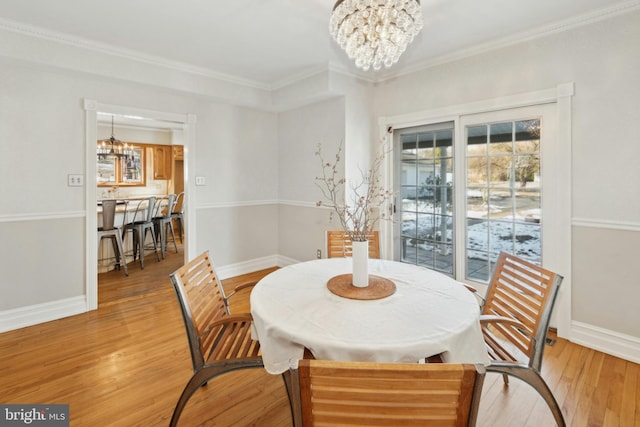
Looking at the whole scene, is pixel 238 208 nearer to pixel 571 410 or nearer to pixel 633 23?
pixel 571 410

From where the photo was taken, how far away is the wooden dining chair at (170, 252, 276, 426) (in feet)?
4.84

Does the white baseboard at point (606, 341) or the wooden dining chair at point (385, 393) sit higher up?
the wooden dining chair at point (385, 393)

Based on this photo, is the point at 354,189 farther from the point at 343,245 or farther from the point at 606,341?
the point at 606,341

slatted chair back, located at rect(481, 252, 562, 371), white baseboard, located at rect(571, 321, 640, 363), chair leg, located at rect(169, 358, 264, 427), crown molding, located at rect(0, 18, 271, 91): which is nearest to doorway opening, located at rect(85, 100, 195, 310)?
crown molding, located at rect(0, 18, 271, 91)

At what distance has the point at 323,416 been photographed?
83cm

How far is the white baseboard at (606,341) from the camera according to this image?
228cm

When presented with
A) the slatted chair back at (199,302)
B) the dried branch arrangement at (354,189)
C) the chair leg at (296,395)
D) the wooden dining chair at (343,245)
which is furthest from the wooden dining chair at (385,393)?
the dried branch arrangement at (354,189)

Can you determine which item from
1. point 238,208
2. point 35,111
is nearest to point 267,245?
point 238,208

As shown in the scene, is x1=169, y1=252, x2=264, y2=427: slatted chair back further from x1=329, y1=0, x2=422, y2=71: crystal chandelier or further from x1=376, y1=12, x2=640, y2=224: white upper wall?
x1=376, y1=12, x2=640, y2=224: white upper wall

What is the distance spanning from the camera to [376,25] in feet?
5.75

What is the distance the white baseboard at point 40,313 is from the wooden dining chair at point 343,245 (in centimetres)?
255

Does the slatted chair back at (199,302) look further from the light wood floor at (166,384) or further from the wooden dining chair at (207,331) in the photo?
the light wood floor at (166,384)

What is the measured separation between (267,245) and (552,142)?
3550 mm

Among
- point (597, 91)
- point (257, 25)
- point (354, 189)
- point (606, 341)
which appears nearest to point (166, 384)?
point (354, 189)
